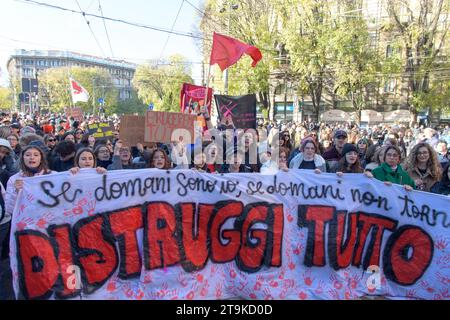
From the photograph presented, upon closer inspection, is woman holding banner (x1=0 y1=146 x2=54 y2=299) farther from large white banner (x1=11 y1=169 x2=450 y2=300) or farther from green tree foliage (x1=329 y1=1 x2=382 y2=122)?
green tree foliage (x1=329 y1=1 x2=382 y2=122)

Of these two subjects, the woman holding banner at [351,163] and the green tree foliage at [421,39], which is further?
the green tree foliage at [421,39]

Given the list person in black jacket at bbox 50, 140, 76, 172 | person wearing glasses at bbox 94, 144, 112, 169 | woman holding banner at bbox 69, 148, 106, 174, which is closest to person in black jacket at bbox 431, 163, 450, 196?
woman holding banner at bbox 69, 148, 106, 174

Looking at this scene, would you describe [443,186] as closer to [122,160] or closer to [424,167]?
[424,167]

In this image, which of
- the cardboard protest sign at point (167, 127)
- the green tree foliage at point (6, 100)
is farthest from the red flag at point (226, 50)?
the green tree foliage at point (6, 100)

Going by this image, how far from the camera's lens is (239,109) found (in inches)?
250

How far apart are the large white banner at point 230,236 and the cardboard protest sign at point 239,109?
9.64ft

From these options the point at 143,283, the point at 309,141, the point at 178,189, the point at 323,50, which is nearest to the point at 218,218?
the point at 178,189

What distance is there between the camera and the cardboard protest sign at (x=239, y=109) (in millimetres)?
6328

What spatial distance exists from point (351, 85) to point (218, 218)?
2301 centimetres

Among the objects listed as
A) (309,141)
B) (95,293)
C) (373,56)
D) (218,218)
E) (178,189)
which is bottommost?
(95,293)

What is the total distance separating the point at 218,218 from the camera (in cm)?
335

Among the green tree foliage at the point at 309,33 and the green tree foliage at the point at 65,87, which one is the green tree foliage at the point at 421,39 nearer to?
the green tree foliage at the point at 309,33

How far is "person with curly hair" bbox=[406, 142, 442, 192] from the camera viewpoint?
4.38m

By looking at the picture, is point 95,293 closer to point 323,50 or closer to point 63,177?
point 63,177
